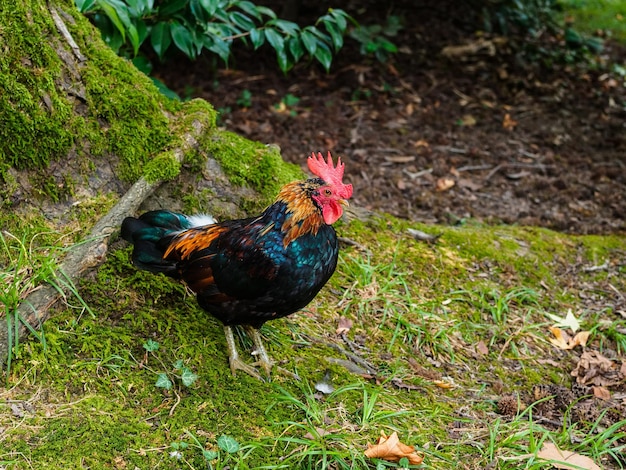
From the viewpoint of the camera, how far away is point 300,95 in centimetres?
790

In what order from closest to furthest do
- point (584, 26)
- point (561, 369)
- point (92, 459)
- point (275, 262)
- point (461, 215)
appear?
point (92, 459)
point (275, 262)
point (561, 369)
point (461, 215)
point (584, 26)

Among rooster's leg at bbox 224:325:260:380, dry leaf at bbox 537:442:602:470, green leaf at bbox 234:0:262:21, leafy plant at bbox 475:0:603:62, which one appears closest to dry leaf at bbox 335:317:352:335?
rooster's leg at bbox 224:325:260:380

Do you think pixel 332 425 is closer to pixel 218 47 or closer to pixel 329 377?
pixel 329 377

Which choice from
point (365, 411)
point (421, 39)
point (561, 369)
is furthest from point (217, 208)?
point (421, 39)

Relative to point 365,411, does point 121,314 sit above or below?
above

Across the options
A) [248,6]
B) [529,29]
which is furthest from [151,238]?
[529,29]

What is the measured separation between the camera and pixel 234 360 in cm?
339

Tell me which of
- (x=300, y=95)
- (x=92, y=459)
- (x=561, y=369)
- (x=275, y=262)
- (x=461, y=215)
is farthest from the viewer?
(x=300, y=95)

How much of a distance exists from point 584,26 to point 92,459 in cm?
1117

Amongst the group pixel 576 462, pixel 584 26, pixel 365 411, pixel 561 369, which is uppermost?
pixel 365 411

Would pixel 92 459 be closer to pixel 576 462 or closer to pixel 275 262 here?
pixel 275 262

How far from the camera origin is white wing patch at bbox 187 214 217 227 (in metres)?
3.70

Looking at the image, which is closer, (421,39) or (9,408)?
(9,408)

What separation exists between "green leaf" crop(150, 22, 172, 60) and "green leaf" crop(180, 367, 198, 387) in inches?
97.9
